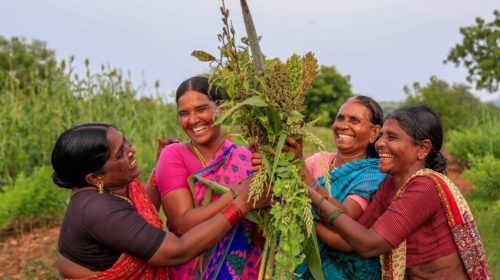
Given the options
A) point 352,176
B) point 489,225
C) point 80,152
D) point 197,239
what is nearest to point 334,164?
point 352,176

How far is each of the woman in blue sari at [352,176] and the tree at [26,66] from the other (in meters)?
7.13

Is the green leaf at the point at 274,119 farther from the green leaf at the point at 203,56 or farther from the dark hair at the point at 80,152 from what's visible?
the dark hair at the point at 80,152

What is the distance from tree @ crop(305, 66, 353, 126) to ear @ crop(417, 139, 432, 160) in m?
19.8

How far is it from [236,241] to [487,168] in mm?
6411

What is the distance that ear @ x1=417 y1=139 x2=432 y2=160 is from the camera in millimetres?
2401

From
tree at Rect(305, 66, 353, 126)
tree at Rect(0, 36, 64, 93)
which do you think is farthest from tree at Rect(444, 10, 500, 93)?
tree at Rect(0, 36, 64, 93)

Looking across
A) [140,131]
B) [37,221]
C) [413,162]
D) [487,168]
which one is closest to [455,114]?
[487,168]

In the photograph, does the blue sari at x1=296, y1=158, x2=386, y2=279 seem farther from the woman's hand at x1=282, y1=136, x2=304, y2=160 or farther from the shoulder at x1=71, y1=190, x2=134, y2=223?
the shoulder at x1=71, y1=190, x2=134, y2=223

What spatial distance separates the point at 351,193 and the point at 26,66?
1193 inches

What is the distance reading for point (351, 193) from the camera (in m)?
2.58

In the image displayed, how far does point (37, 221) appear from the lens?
7.52 m

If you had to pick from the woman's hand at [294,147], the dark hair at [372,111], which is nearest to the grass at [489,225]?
the dark hair at [372,111]

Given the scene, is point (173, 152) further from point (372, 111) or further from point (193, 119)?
point (372, 111)

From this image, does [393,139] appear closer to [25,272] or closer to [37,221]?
[25,272]
